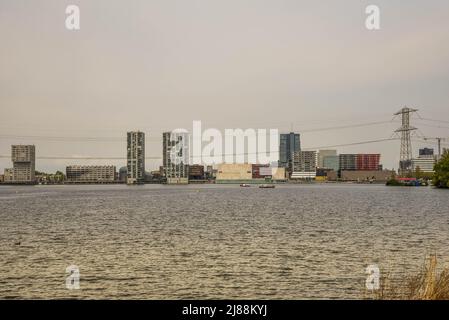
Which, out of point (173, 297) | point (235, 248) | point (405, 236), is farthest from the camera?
point (405, 236)

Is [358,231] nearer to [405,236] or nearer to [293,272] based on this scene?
[405,236]

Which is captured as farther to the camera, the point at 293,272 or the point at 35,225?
the point at 35,225

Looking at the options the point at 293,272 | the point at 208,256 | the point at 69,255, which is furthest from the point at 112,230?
the point at 293,272

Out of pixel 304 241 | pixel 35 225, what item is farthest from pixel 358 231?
pixel 35 225

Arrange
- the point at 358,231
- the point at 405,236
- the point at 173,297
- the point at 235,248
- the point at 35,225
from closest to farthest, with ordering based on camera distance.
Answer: the point at 173,297 → the point at 235,248 → the point at 405,236 → the point at 358,231 → the point at 35,225

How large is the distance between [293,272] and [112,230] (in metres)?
42.2

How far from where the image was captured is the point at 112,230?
245 feet

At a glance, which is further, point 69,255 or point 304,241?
point 304,241
